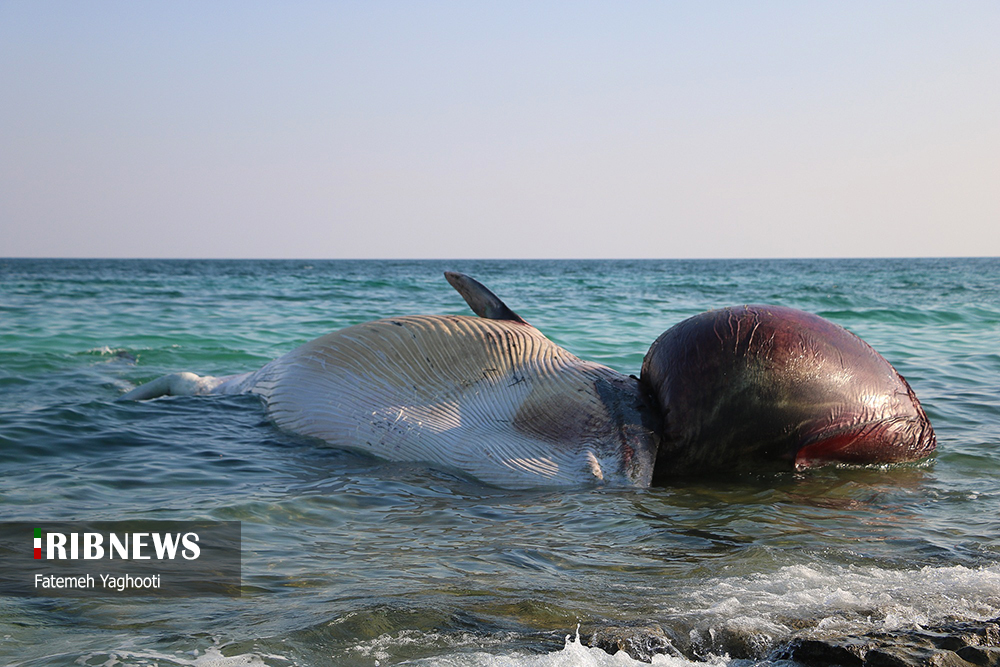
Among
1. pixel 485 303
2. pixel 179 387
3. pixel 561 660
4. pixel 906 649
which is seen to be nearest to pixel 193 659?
pixel 561 660

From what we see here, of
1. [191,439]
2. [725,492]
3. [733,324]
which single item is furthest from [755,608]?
[191,439]

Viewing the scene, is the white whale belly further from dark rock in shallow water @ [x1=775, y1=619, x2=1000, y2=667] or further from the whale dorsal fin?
dark rock in shallow water @ [x1=775, y1=619, x2=1000, y2=667]

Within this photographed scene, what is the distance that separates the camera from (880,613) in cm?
282

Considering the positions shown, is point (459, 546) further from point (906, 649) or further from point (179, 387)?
point (179, 387)

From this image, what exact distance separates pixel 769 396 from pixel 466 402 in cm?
162

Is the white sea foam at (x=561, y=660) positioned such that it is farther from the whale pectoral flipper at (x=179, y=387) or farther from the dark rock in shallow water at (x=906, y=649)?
the whale pectoral flipper at (x=179, y=387)

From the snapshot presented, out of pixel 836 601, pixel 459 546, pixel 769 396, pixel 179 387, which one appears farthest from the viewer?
pixel 179 387

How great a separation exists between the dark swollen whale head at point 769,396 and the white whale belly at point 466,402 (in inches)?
11.2

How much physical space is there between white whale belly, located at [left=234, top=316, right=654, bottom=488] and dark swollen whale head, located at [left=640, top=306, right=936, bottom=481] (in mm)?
284

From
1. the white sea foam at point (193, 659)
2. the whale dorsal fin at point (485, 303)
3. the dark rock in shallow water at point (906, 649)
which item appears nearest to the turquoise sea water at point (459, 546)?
the white sea foam at point (193, 659)

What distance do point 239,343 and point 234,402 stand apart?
4747 mm

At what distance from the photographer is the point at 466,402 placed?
4938 mm

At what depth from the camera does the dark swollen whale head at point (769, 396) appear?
4.46 metres

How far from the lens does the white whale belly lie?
4602 millimetres
